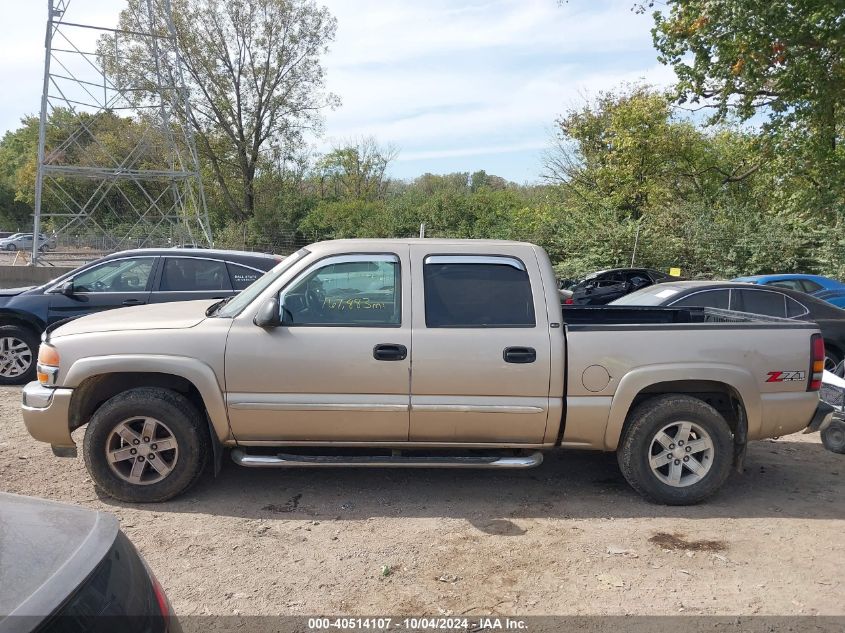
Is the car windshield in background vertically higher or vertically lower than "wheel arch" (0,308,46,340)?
higher

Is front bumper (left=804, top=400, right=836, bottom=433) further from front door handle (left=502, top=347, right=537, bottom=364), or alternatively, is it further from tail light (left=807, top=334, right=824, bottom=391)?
front door handle (left=502, top=347, right=537, bottom=364)

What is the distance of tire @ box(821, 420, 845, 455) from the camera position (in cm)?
622

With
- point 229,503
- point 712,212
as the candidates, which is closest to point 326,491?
point 229,503

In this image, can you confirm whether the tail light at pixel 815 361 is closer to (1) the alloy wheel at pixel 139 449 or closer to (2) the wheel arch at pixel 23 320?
(1) the alloy wheel at pixel 139 449

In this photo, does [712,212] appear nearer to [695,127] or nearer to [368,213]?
[695,127]

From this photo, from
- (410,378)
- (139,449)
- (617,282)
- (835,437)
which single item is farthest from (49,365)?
(617,282)

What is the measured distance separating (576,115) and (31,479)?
29.0 meters

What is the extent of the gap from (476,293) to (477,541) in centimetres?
168

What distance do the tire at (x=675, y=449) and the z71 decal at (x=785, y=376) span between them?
1.51 ft

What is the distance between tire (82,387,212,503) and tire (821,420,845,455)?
210 inches

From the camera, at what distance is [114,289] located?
8695 millimetres

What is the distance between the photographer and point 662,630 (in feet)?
11.4

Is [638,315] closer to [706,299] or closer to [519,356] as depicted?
[519,356]

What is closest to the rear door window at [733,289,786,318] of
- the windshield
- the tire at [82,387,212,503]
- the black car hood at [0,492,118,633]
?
the windshield
